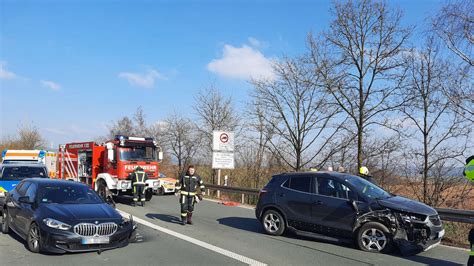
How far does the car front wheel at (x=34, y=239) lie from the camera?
7.34m

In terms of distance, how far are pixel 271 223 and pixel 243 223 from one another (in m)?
2.02

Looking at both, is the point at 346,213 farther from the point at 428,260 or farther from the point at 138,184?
the point at 138,184

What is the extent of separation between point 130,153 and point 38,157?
7.43 m

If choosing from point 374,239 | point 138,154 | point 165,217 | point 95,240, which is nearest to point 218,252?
point 95,240

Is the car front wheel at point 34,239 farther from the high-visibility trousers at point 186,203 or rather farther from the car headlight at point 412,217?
the car headlight at point 412,217

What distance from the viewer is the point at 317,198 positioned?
904 cm

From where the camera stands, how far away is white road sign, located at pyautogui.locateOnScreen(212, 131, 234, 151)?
71.2ft

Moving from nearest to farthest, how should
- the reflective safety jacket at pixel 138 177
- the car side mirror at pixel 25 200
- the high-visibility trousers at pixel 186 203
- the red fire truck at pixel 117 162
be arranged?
1. the car side mirror at pixel 25 200
2. the high-visibility trousers at pixel 186 203
3. the reflective safety jacket at pixel 138 177
4. the red fire truck at pixel 117 162

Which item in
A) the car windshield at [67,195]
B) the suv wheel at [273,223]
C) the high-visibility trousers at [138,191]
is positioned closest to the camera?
the car windshield at [67,195]

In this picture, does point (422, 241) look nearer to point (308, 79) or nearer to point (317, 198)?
point (317, 198)

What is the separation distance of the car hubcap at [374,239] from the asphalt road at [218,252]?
22cm

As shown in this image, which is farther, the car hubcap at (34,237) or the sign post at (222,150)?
the sign post at (222,150)

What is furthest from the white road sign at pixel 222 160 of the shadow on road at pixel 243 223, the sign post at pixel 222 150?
the shadow on road at pixel 243 223

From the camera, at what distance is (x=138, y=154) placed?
17.1 meters
